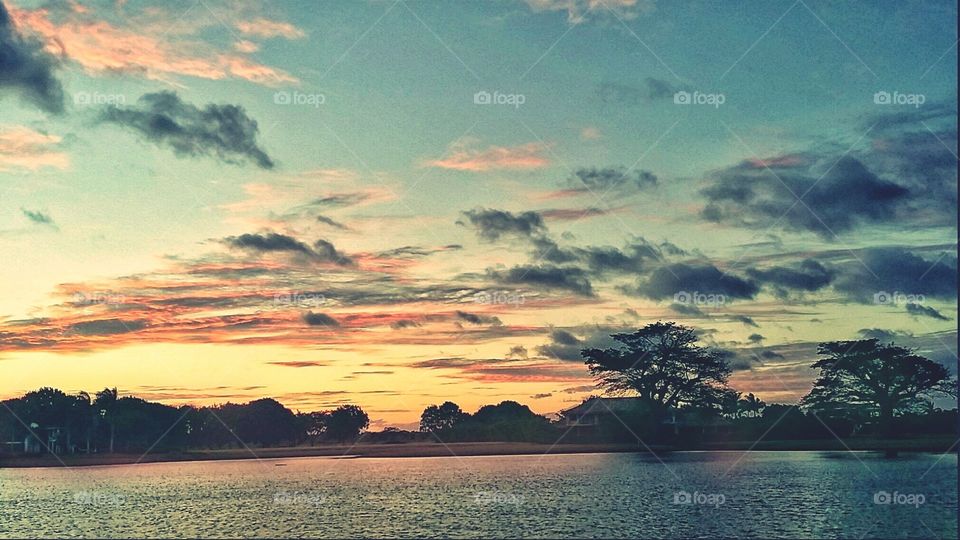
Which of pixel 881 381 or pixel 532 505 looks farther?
pixel 881 381

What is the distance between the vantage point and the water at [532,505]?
67812 mm

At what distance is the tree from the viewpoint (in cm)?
18375

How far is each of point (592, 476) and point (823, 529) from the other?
61019 millimetres

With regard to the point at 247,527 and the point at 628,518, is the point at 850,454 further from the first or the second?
the point at 247,527

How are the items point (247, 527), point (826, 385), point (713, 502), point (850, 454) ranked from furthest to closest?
1. point (826, 385)
2. point (850, 454)
3. point (713, 502)
4. point (247, 527)

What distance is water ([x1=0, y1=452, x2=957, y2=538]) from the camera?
222 feet

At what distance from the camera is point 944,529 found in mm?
63250

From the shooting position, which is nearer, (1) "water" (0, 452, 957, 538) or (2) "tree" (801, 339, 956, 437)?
(1) "water" (0, 452, 957, 538)

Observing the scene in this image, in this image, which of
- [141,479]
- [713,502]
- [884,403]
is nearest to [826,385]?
[884,403]

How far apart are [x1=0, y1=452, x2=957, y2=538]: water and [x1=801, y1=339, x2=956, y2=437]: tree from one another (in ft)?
164

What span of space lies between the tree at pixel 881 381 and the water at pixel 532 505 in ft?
164

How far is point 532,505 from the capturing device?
84938mm

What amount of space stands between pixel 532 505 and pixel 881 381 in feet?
406

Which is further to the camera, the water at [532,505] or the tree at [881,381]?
the tree at [881,381]
